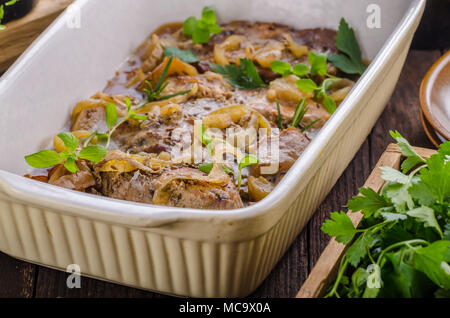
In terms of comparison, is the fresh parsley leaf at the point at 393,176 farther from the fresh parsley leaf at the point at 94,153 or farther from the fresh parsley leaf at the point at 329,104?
the fresh parsley leaf at the point at 94,153

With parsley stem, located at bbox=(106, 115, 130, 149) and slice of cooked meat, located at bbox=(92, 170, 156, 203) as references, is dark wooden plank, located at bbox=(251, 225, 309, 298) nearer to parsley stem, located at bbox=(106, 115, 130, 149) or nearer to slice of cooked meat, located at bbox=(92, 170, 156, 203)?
slice of cooked meat, located at bbox=(92, 170, 156, 203)

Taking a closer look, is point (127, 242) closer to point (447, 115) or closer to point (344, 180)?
point (344, 180)

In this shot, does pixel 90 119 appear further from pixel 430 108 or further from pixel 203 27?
pixel 430 108

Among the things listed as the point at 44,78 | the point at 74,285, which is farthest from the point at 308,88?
the point at 74,285

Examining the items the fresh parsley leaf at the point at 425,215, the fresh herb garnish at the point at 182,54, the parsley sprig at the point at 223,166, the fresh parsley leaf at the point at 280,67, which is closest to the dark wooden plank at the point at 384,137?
the parsley sprig at the point at 223,166

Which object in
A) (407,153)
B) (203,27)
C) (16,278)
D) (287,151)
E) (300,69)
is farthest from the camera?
(203,27)

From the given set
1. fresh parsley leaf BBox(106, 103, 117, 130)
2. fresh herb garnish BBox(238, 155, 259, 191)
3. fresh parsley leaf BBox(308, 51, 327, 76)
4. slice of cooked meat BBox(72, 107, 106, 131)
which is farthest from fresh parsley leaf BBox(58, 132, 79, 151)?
fresh parsley leaf BBox(308, 51, 327, 76)

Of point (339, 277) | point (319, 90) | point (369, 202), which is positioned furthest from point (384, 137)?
point (339, 277)
